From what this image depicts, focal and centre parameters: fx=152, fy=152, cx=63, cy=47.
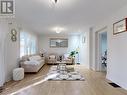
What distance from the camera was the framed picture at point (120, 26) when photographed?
446 cm

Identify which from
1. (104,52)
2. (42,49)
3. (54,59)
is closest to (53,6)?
(104,52)

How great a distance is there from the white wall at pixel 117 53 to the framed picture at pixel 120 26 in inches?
4.6

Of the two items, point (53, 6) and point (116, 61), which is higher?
point (53, 6)

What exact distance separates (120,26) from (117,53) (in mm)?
890

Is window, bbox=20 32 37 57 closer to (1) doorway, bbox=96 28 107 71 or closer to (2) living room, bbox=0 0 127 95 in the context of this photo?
(2) living room, bbox=0 0 127 95

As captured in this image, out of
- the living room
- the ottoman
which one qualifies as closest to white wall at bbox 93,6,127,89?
the living room

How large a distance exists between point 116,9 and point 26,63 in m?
4.55

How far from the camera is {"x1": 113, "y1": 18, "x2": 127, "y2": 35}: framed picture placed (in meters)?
4.46

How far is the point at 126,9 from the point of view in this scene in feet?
14.2

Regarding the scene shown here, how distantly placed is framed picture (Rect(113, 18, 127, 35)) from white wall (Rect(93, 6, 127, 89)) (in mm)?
117

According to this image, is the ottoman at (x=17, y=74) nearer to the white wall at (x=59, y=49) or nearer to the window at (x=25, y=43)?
the window at (x=25, y=43)

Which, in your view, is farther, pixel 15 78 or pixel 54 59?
pixel 54 59

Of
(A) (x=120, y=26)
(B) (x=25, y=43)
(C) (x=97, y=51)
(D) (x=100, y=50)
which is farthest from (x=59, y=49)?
(A) (x=120, y=26)

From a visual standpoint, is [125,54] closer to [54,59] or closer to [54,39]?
[54,59]
